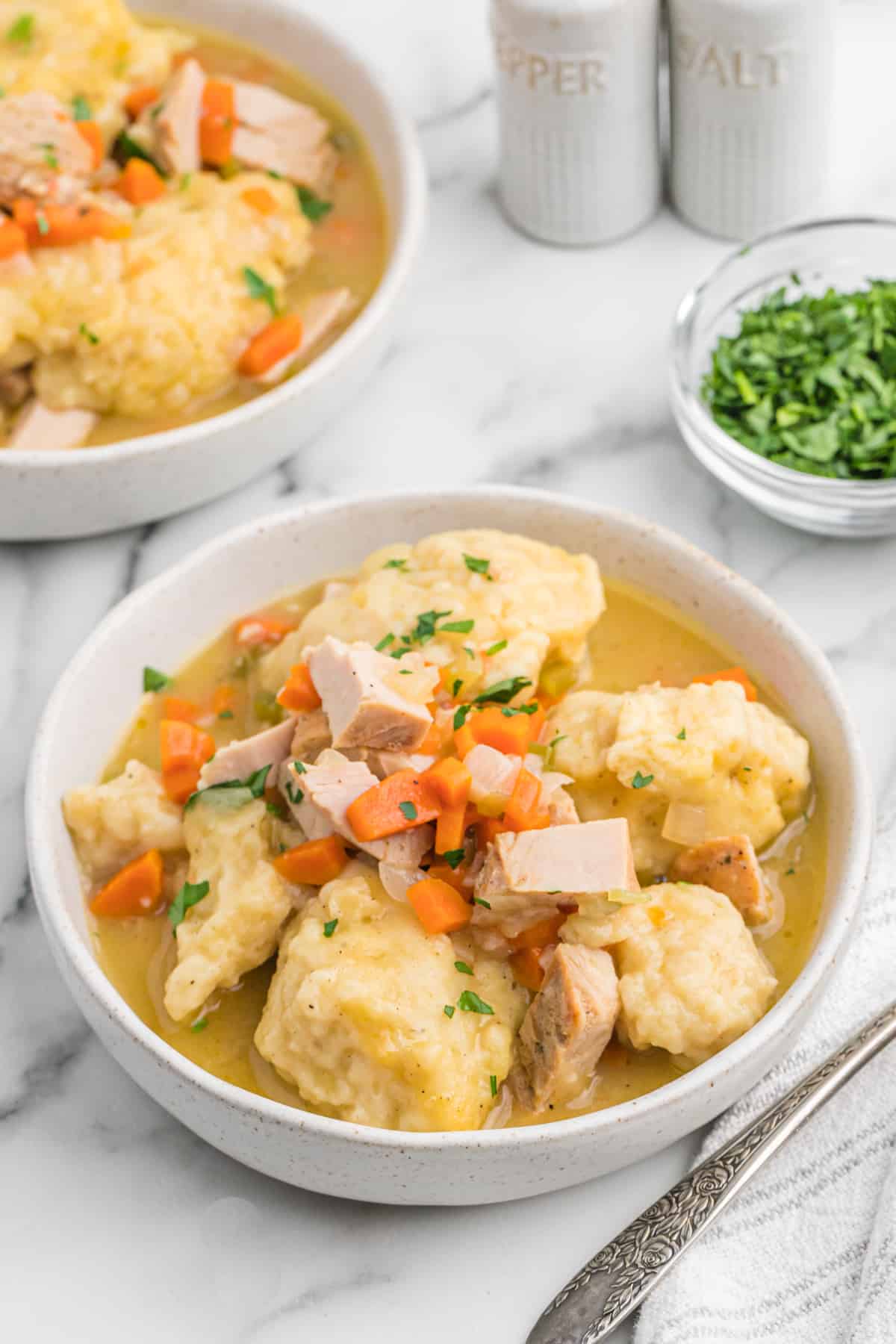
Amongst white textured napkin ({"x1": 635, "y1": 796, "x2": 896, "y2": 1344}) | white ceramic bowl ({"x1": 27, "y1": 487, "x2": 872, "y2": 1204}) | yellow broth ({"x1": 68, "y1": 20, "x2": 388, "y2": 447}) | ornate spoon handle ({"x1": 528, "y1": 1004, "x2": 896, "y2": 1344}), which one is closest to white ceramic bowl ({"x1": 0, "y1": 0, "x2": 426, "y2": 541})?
yellow broth ({"x1": 68, "y1": 20, "x2": 388, "y2": 447})

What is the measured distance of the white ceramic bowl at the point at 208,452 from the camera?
3.90m

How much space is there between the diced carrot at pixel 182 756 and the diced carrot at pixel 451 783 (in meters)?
0.57

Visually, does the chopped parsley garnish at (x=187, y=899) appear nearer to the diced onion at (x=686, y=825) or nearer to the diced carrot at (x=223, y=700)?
the diced carrot at (x=223, y=700)

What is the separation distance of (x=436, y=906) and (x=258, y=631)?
0.94 metres

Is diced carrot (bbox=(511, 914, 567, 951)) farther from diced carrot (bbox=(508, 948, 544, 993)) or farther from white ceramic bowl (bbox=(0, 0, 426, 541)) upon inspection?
white ceramic bowl (bbox=(0, 0, 426, 541))

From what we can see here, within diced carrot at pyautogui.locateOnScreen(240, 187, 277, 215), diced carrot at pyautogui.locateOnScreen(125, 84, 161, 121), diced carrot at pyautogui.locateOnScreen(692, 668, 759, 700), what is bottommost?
diced carrot at pyautogui.locateOnScreen(692, 668, 759, 700)

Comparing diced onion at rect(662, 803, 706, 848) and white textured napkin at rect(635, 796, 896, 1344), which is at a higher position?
diced onion at rect(662, 803, 706, 848)

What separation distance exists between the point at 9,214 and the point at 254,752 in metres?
Answer: 1.89

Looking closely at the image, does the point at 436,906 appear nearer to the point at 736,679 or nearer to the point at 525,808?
the point at 525,808

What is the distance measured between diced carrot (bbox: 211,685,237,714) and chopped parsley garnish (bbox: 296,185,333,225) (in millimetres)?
1644

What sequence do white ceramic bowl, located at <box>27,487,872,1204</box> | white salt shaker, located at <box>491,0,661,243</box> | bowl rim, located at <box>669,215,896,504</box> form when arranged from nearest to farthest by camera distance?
1. white ceramic bowl, located at <box>27,487,872,1204</box>
2. bowl rim, located at <box>669,215,896,504</box>
3. white salt shaker, located at <box>491,0,661,243</box>

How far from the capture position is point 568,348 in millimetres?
4527

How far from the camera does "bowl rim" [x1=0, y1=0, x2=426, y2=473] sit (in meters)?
3.88

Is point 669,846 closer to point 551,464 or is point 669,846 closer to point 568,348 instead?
point 551,464
